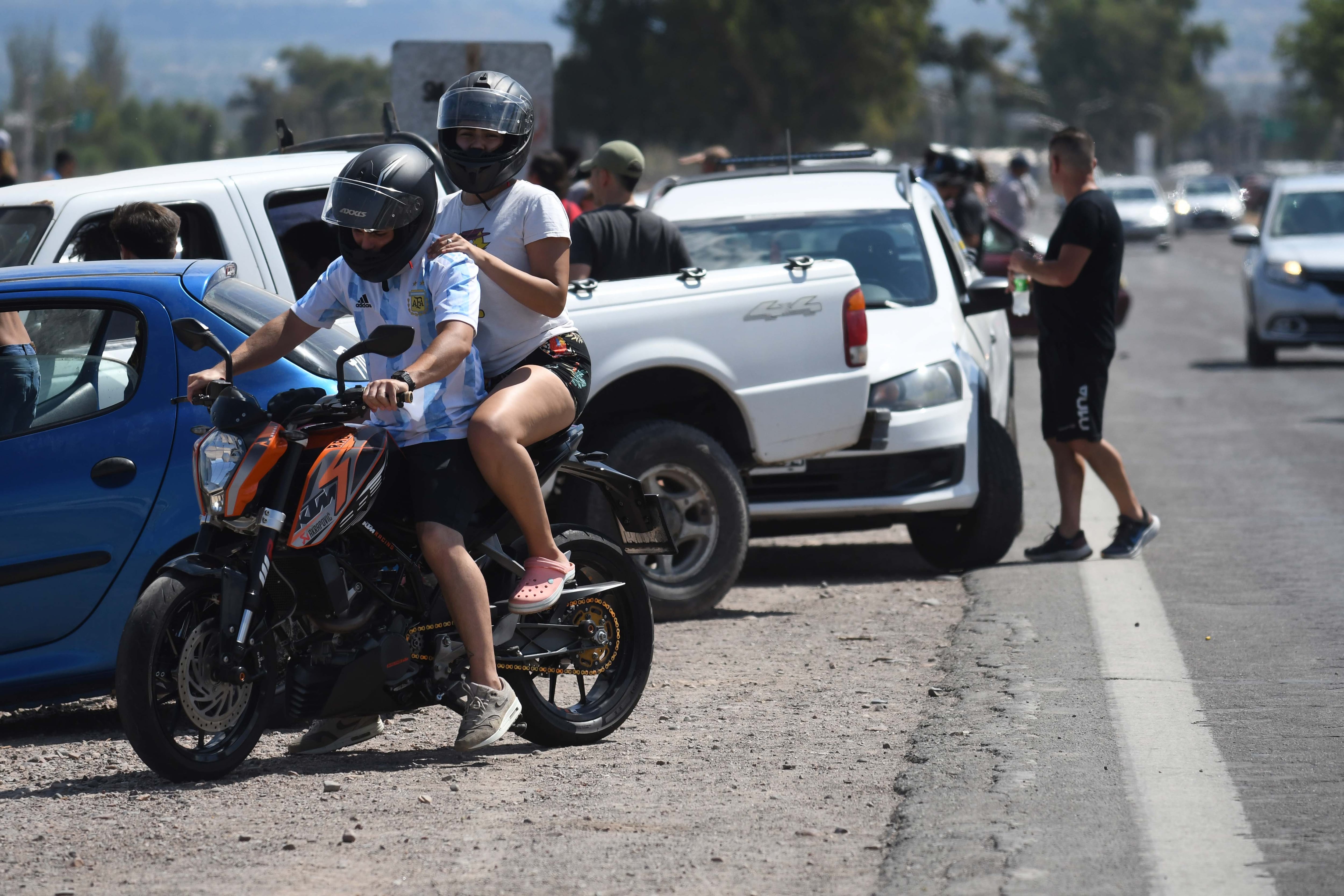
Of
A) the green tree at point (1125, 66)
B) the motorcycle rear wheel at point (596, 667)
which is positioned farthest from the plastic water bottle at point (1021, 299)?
the green tree at point (1125, 66)

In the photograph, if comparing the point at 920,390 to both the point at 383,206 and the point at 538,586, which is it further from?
the point at 383,206

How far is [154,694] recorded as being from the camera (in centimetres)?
482

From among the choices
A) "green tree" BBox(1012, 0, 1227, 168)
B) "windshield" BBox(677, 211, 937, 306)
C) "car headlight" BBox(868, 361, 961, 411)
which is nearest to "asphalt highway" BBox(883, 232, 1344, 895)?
"car headlight" BBox(868, 361, 961, 411)

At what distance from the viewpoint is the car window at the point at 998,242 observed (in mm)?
17000

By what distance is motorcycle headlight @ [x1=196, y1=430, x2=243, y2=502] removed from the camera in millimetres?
4887

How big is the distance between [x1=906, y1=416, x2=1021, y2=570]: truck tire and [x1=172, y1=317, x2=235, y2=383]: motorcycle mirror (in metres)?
4.24

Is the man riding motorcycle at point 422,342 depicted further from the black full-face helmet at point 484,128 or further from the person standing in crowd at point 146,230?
the person standing in crowd at point 146,230

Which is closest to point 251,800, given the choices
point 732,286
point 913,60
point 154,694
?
point 154,694

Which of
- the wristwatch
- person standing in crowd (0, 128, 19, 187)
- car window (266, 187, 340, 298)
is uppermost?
person standing in crowd (0, 128, 19, 187)

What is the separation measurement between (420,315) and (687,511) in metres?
2.50

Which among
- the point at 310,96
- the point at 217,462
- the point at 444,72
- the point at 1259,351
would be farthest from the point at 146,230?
the point at 310,96

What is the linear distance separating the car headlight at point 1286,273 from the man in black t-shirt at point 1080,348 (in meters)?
10.4

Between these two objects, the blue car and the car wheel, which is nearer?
the blue car

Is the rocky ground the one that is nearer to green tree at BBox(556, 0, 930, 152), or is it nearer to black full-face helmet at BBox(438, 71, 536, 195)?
black full-face helmet at BBox(438, 71, 536, 195)
